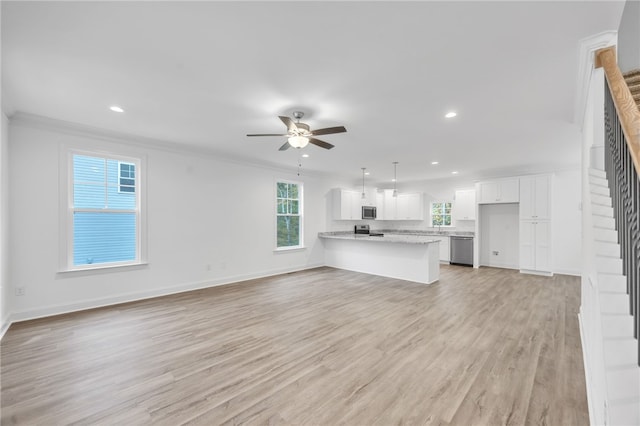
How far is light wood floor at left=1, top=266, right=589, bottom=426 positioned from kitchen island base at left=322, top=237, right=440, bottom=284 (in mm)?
1274

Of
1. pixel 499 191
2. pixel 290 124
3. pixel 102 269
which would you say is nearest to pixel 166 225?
pixel 102 269

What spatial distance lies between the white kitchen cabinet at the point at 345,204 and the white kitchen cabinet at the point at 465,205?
2963 mm

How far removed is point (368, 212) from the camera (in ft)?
29.1

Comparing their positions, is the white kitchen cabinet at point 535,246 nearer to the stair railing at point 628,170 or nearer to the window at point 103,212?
the stair railing at point 628,170

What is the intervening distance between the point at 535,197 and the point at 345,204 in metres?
4.80

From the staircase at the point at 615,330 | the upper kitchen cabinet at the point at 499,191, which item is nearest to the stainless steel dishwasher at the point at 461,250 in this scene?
the upper kitchen cabinet at the point at 499,191

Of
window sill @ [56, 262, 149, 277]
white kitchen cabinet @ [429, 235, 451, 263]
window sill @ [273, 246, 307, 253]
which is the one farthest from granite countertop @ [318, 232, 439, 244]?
window sill @ [56, 262, 149, 277]

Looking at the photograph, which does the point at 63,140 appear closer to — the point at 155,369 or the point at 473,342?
the point at 155,369

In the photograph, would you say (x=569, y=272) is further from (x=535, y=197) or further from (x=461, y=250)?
(x=461, y=250)

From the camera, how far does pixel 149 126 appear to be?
394cm

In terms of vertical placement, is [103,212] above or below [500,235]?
above

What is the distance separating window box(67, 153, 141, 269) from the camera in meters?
4.05

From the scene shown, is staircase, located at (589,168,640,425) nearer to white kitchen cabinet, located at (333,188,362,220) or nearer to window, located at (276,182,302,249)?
window, located at (276,182,302,249)

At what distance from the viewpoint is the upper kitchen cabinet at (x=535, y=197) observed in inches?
255
